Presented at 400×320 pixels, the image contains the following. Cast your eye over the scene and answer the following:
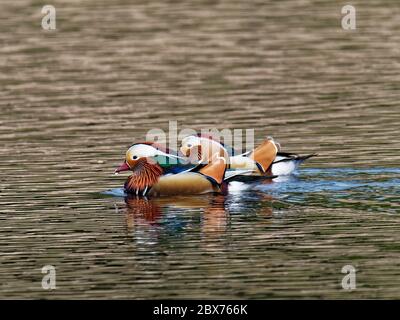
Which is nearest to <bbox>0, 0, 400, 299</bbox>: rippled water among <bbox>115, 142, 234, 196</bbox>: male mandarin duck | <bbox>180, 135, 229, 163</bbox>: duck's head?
<bbox>115, 142, 234, 196</bbox>: male mandarin duck

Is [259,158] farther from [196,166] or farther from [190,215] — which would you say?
[190,215]

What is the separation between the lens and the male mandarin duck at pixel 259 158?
18.3 m

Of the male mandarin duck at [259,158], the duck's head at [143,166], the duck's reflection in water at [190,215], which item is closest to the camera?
the duck's reflection in water at [190,215]

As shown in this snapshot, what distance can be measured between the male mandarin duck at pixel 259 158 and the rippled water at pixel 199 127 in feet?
0.98

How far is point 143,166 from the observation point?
18.0m

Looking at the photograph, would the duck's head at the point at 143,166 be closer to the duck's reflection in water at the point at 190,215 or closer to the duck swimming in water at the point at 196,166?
the duck swimming in water at the point at 196,166

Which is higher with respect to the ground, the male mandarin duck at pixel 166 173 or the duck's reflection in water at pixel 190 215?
the male mandarin duck at pixel 166 173

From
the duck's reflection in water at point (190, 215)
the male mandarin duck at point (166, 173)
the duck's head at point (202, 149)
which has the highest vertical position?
the duck's head at point (202, 149)

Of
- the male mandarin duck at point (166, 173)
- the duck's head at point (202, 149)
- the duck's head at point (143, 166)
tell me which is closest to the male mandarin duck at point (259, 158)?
the duck's head at point (202, 149)

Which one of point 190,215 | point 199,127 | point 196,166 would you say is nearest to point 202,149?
point 196,166

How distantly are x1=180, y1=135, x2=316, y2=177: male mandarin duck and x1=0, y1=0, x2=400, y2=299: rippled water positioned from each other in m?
0.30

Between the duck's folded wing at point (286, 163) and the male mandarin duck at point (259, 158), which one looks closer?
the male mandarin duck at point (259, 158)

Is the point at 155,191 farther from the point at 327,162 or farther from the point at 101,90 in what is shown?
the point at 101,90

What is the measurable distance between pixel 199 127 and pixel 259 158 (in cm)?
387
